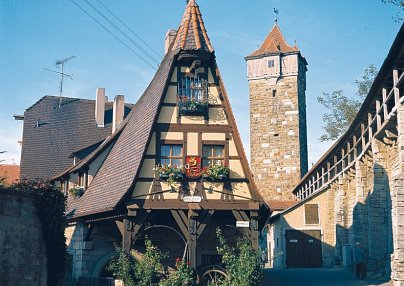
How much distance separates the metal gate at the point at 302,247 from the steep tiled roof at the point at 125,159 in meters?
14.8

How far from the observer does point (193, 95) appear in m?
18.7

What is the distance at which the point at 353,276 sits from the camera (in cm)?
2177

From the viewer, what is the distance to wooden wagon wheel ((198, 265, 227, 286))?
1689 centimetres

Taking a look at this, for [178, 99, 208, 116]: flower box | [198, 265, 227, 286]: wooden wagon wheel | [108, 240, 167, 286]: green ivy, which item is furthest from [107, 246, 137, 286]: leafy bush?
[178, 99, 208, 116]: flower box

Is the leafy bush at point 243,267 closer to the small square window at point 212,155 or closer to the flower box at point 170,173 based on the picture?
the flower box at point 170,173

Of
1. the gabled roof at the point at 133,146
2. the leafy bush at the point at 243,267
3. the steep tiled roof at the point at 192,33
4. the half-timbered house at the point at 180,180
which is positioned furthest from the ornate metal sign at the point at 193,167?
the steep tiled roof at the point at 192,33

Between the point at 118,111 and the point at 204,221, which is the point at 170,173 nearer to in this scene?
the point at 204,221

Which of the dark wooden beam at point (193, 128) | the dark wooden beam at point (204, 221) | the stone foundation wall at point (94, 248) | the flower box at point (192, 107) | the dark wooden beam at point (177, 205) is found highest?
the flower box at point (192, 107)

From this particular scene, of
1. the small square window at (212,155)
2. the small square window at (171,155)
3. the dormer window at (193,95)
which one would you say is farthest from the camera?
the dormer window at (193,95)

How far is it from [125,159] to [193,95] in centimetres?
314

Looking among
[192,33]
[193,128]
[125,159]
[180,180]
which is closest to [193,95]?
[193,128]

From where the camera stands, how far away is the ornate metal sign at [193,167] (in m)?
17.7

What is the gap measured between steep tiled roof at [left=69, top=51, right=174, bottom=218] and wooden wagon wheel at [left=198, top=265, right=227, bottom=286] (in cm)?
330

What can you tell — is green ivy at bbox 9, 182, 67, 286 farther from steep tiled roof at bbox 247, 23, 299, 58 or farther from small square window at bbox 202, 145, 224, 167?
steep tiled roof at bbox 247, 23, 299, 58
